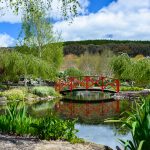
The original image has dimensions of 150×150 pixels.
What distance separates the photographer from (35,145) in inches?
399

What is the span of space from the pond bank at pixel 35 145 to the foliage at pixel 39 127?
1.08 ft

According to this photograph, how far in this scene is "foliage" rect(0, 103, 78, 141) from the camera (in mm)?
11148

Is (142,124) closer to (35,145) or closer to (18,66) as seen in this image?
(35,145)

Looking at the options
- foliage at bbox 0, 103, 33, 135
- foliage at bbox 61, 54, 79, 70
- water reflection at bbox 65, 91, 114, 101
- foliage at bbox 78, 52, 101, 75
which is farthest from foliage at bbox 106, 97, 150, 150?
foliage at bbox 61, 54, 79, 70

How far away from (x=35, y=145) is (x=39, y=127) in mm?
1095

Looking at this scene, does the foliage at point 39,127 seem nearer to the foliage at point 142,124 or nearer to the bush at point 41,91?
the foliage at point 142,124

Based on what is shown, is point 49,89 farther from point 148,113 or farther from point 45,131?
point 148,113

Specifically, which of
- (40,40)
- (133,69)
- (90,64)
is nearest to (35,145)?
(133,69)

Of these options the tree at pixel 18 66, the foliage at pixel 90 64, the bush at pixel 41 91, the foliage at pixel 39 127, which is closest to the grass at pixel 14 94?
the bush at pixel 41 91

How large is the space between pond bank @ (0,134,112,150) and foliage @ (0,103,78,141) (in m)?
0.33

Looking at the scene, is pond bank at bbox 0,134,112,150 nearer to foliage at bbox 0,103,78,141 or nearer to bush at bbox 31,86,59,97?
foliage at bbox 0,103,78,141

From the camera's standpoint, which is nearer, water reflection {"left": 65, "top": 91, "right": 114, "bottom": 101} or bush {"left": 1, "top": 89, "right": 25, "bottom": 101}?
bush {"left": 1, "top": 89, "right": 25, "bottom": 101}

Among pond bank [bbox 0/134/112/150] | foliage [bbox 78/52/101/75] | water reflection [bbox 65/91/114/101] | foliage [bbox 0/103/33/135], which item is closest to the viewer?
pond bank [bbox 0/134/112/150]

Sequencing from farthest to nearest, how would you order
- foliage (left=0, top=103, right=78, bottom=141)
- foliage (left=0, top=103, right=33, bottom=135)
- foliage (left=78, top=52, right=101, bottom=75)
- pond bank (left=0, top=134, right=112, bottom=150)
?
foliage (left=78, top=52, right=101, bottom=75) → foliage (left=0, top=103, right=33, bottom=135) → foliage (left=0, top=103, right=78, bottom=141) → pond bank (left=0, top=134, right=112, bottom=150)
